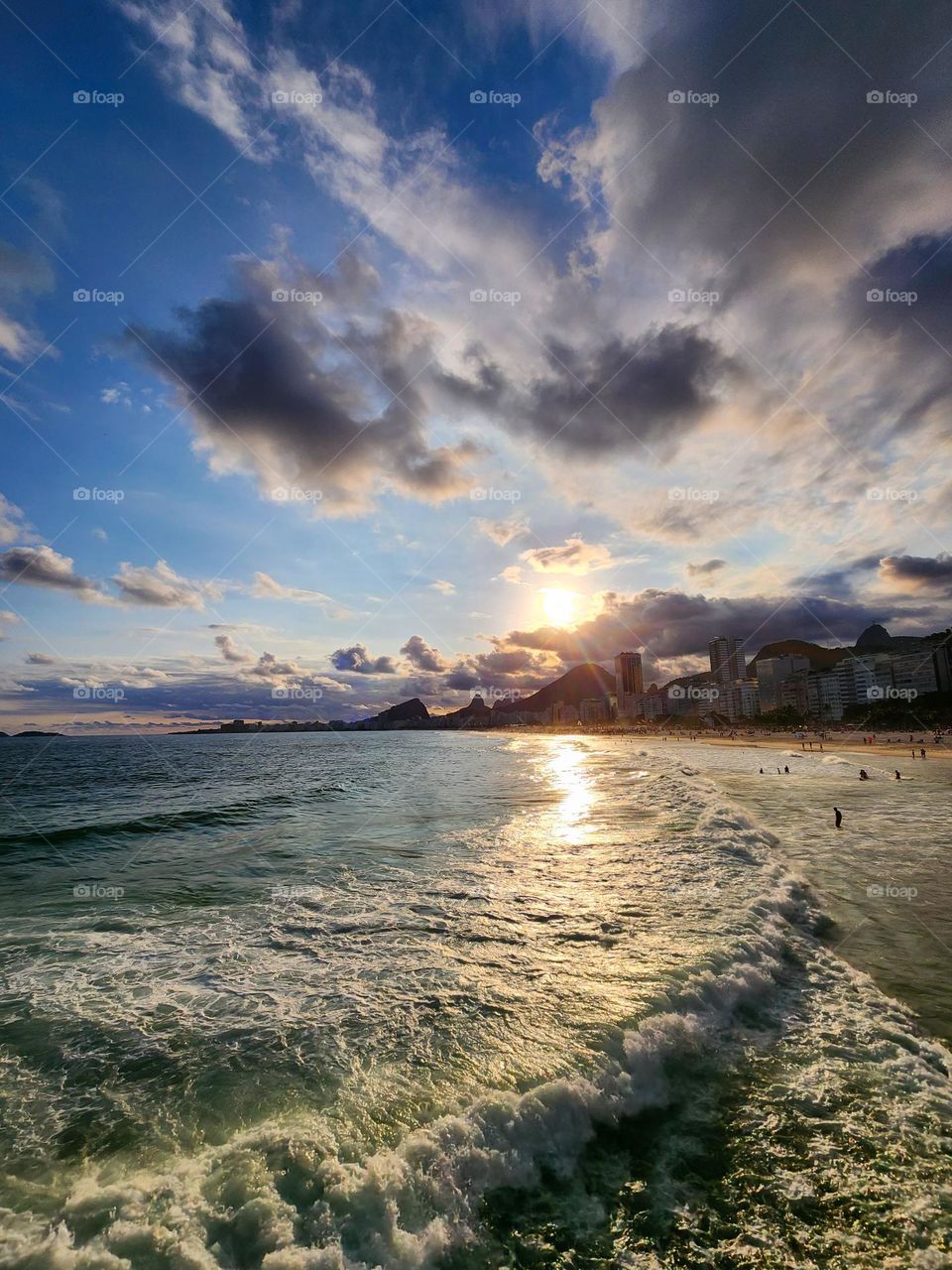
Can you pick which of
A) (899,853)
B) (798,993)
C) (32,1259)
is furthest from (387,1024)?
(899,853)

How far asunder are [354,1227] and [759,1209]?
3.80 m

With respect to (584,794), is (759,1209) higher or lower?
higher

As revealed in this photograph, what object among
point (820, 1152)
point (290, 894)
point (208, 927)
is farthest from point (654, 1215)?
point (290, 894)

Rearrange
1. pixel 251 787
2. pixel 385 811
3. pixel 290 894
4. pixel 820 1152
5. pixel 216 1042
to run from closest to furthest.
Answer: pixel 820 1152 → pixel 216 1042 → pixel 290 894 → pixel 385 811 → pixel 251 787

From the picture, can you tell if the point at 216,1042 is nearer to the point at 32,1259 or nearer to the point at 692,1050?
the point at 32,1259

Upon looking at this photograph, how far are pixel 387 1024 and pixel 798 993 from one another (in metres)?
7.08

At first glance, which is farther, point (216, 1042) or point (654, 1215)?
point (216, 1042)

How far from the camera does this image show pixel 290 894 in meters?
15.4

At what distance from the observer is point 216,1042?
26.2 ft

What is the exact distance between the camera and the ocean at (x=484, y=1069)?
4820mm

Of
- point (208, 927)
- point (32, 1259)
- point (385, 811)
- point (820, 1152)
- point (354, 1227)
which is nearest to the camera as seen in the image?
point (32, 1259)

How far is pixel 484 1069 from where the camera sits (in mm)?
7000

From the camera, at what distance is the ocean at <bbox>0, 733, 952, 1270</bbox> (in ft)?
15.8

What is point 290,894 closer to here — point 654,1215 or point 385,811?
point 654,1215
